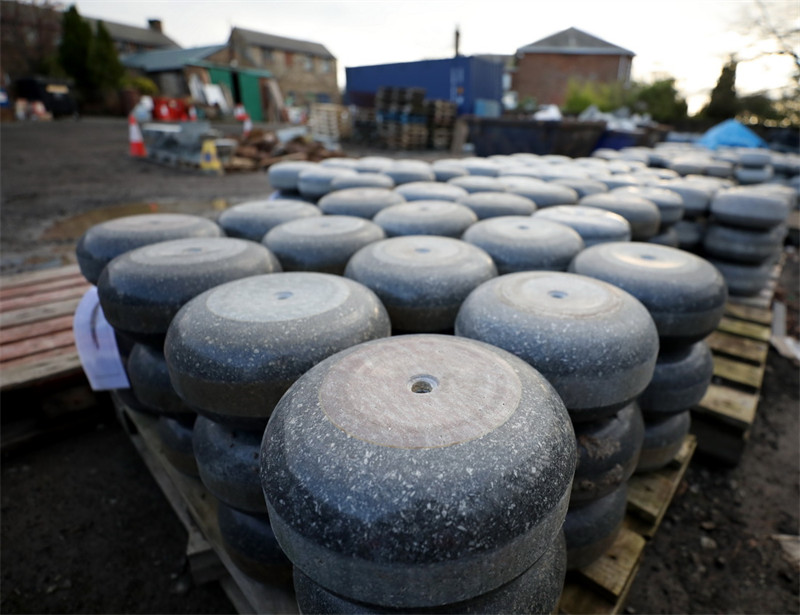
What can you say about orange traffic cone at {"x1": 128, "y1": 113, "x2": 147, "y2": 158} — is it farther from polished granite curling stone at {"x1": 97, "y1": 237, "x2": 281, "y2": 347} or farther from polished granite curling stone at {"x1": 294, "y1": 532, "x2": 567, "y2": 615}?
polished granite curling stone at {"x1": 294, "y1": 532, "x2": 567, "y2": 615}

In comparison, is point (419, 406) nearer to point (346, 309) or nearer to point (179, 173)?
point (346, 309)

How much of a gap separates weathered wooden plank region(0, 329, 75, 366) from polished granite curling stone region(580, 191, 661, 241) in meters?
3.06

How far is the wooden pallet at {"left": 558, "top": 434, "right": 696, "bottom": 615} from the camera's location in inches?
56.2

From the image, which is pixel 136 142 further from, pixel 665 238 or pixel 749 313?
pixel 749 313

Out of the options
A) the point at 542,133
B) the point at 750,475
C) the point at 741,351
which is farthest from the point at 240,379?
the point at 542,133

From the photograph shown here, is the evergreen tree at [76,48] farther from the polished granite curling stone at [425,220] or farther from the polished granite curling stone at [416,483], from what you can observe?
the polished granite curling stone at [416,483]

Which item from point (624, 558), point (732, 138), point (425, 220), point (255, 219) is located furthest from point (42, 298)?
point (732, 138)

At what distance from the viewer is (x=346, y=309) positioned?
3.99 feet

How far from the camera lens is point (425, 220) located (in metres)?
2.18

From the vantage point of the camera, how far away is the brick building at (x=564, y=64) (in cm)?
2588

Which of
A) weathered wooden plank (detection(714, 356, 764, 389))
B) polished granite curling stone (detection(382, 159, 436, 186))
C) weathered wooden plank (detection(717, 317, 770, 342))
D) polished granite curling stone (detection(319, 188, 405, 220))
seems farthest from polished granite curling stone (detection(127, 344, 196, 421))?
weathered wooden plank (detection(717, 317, 770, 342))

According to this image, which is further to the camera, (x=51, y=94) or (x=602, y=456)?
(x=51, y=94)

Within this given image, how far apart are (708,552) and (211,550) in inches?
81.0

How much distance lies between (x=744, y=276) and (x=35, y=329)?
447 centimetres
